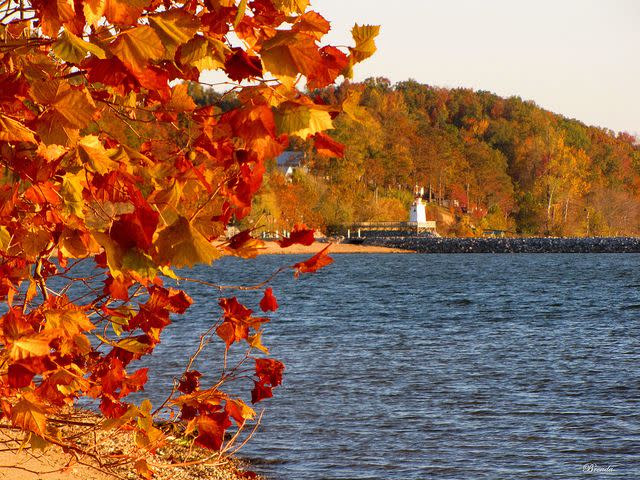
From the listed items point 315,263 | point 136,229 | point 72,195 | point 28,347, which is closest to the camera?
point 136,229

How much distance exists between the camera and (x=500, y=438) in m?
10.4

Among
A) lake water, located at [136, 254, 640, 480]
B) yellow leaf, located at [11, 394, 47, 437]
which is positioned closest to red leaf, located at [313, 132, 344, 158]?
yellow leaf, located at [11, 394, 47, 437]

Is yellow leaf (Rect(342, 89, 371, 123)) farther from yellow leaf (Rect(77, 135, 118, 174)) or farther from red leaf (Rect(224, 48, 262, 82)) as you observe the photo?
yellow leaf (Rect(77, 135, 118, 174))

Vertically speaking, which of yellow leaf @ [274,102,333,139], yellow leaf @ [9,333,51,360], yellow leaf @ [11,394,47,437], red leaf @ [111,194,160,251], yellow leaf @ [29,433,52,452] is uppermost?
yellow leaf @ [274,102,333,139]

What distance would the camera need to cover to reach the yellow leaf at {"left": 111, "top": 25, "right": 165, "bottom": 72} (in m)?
1.82

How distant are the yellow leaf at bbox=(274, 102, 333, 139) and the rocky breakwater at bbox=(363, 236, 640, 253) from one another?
90.6m

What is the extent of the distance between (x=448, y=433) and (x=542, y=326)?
14.7 metres

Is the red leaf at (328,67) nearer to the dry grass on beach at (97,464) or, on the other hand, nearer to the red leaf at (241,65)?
the red leaf at (241,65)

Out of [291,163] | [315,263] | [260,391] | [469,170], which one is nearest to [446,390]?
[260,391]

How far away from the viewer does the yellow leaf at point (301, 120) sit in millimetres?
1787

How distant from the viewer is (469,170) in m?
113

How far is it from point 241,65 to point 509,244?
303 ft

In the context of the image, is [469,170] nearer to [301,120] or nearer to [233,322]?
[233,322]

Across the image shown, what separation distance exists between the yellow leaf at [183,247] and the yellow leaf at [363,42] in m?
0.62
